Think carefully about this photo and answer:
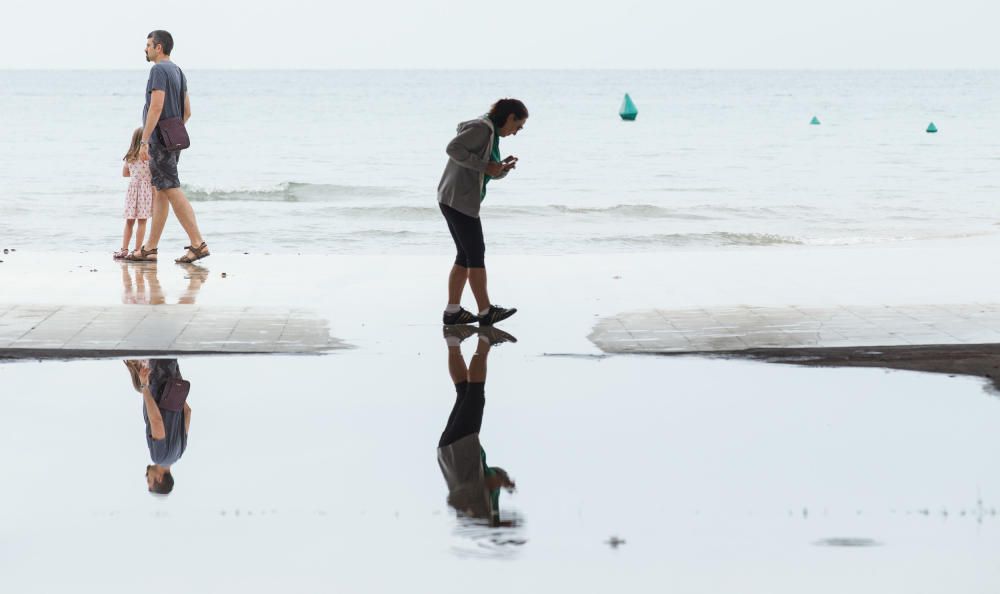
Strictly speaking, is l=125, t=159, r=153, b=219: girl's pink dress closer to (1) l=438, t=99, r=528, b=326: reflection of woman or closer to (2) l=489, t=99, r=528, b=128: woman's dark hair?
(1) l=438, t=99, r=528, b=326: reflection of woman

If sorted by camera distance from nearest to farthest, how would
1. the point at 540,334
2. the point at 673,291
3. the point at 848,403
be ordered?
1. the point at 848,403
2. the point at 540,334
3. the point at 673,291

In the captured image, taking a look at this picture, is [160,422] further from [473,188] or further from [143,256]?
[143,256]

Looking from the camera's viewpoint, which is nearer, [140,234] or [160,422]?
[160,422]

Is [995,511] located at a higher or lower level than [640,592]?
higher

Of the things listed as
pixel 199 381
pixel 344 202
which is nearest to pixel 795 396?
pixel 199 381

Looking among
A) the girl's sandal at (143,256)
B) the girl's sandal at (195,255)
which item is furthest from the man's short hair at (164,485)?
the girl's sandal at (143,256)

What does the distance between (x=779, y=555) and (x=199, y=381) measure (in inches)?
142

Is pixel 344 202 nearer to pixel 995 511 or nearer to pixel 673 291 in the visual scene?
pixel 673 291

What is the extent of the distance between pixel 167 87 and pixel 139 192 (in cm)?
158

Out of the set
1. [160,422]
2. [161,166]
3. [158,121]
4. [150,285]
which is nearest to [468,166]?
[150,285]

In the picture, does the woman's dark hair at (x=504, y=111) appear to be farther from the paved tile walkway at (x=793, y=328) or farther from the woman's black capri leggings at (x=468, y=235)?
the paved tile walkway at (x=793, y=328)

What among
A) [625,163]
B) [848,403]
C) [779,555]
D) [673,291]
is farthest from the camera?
[625,163]

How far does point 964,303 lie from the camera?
387 inches

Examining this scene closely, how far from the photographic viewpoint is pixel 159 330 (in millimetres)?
8492
